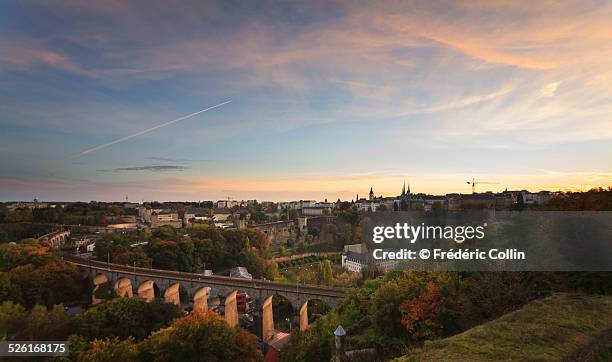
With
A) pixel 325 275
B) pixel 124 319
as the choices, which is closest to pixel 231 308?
pixel 124 319

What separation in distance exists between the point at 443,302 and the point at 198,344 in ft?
26.8

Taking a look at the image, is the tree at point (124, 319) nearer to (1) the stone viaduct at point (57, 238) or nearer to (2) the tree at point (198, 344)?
(2) the tree at point (198, 344)

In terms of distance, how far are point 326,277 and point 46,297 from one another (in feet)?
68.8

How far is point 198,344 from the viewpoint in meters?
12.9

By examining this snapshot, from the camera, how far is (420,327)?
953cm

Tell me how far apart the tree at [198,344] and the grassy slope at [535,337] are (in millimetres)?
8863

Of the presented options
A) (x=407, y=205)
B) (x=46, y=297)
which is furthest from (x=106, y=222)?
(x=407, y=205)

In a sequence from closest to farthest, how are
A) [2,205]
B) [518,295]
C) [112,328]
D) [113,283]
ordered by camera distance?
[518,295]
[112,328]
[113,283]
[2,205]

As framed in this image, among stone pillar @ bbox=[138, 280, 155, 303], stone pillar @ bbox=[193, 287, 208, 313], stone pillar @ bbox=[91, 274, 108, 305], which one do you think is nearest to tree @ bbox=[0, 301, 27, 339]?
stone pillar @ bbox=[193, 287, 208, 313]

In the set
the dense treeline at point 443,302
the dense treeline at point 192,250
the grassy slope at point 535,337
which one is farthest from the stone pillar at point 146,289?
the grassy slope at point 535,337

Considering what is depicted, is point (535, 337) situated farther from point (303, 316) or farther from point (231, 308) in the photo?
point (231, 308)

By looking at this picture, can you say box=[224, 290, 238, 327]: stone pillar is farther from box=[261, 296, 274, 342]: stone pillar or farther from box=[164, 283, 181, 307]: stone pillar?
box=[164, 283, 181, 307]: stone pillar

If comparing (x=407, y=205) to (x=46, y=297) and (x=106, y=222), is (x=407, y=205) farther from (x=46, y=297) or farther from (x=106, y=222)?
(x=46, y=297)

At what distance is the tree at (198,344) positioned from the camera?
12.6 meters
